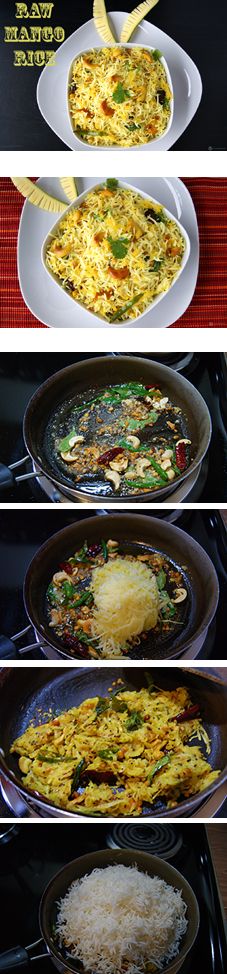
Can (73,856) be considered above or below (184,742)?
below

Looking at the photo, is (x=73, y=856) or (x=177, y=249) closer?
(x=177, y=249)

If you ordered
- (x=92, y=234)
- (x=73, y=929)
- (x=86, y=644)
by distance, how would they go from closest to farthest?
(x=92, y=234)
(x=86, y=644)
(x=73, y=929)

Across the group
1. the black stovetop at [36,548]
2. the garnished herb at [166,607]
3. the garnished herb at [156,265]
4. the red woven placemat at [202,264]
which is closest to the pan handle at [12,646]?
the black stovetop at [36,548]

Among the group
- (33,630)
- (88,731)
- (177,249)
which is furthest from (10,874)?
(177,249)

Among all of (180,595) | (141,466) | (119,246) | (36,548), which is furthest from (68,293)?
(180,595)

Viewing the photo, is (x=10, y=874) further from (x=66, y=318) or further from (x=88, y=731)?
(x=66, y=318)

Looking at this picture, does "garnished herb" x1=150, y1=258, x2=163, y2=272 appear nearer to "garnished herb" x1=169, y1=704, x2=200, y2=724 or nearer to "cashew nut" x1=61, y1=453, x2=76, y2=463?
"cashew nut" x1=61, y1=453, x2=76, y2=463

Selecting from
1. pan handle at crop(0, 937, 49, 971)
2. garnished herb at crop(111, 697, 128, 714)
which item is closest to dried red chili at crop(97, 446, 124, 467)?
garnished herb at crop(111, 697, 128, 714)
